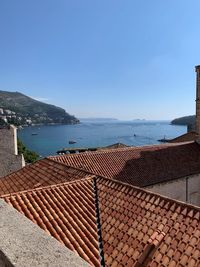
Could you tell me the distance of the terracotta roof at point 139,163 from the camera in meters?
16.7

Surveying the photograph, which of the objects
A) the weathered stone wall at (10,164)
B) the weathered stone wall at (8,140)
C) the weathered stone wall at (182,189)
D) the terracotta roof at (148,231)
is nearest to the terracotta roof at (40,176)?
the terracotta roof at (148,231)

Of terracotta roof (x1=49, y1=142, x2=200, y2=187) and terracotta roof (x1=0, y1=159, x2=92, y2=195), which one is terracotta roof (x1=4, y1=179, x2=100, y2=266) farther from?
terracotta roof (x1=49, y1=142, x2=200, y2=187)

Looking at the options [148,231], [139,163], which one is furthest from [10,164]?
[148,231]

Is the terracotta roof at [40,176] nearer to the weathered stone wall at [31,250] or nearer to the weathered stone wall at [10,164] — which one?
the weathered stone wall at [31,250]

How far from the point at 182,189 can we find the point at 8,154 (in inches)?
587

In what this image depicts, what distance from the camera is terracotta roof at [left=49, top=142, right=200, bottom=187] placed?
54.9 ft

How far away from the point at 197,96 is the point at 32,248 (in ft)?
80.1

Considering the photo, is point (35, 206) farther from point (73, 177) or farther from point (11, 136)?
point (11, 136)

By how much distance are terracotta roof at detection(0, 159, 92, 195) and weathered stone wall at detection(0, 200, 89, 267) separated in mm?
8117

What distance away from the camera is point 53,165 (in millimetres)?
14164

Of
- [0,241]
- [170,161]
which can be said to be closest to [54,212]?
[0,241]

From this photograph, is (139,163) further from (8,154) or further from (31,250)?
(31,250)

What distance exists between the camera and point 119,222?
8.05 metres

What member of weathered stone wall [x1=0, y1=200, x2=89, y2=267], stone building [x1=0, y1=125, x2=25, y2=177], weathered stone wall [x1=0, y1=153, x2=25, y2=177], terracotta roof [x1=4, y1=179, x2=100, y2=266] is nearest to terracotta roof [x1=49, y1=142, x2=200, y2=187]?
terracotta roof [x1=4, y1=179, x2=100, y2=266]
